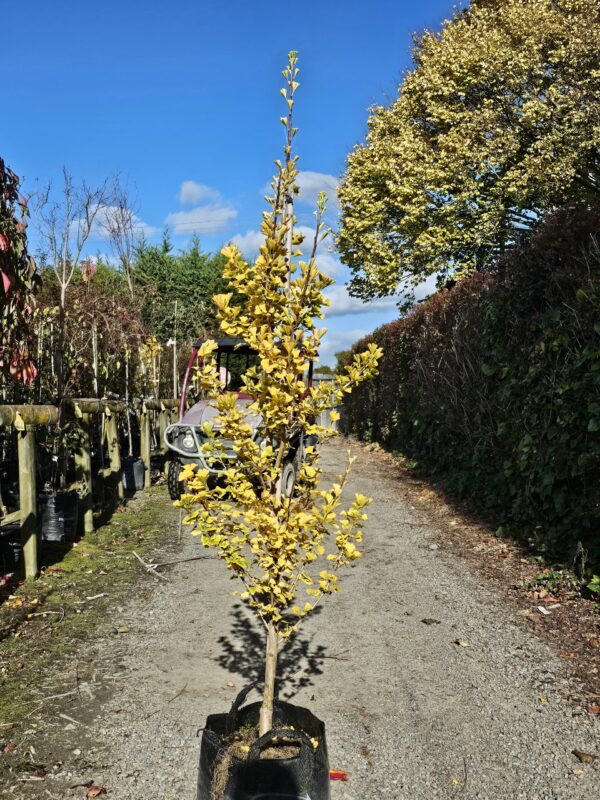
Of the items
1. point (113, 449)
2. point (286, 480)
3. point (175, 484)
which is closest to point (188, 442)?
point (175, 484)

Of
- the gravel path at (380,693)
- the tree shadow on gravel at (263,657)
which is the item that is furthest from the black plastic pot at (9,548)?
the tree shadow on gravel at (263,657)

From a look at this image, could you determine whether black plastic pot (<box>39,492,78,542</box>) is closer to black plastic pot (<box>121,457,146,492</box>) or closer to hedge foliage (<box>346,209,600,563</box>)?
black plastic pot (<box>121,457,146,492</box>)

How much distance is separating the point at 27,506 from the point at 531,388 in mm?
4891

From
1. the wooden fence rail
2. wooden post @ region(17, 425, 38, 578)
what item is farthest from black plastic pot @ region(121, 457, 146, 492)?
wooden post @ region(17, 425, 38, 578)

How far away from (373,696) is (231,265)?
2591 millimetres

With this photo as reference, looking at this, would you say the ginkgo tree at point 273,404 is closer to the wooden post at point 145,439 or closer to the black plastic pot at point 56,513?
the black plastic pot at point 56,513

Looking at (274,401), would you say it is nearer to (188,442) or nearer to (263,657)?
(263,657)

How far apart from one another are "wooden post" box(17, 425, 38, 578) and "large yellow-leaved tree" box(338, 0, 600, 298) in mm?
13622

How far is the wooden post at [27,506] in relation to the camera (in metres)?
5.73

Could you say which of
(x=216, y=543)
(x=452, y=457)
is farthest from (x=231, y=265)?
(x=452, y=457)

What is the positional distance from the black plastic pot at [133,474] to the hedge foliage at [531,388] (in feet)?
15.8

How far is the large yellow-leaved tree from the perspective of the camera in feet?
58.4

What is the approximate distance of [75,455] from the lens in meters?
7.76

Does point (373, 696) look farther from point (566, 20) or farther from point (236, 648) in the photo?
point (566, 20)
